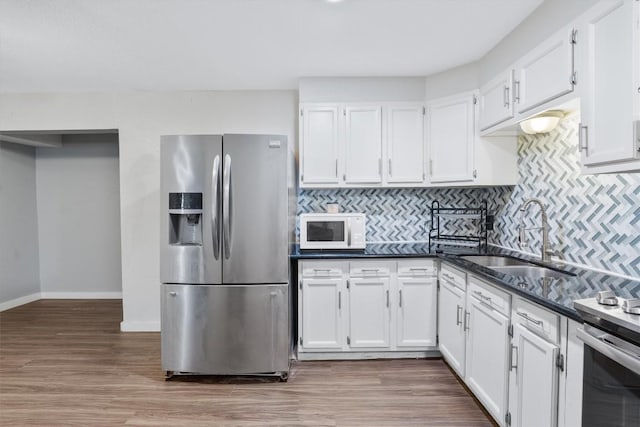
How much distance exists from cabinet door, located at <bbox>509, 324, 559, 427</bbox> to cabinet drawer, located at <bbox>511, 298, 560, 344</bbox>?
3cm

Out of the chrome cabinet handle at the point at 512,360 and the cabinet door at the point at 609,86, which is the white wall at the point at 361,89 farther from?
the chrome cabinet handle at the point at 512,360

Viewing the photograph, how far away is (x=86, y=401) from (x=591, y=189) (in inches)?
141

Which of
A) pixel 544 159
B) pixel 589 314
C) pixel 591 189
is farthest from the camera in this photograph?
pixel 544 159

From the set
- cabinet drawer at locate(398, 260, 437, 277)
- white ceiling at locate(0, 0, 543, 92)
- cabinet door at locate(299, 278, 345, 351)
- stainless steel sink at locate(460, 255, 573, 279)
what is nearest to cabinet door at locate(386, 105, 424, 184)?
white ceiling at locate(0, 0, 543, 92)

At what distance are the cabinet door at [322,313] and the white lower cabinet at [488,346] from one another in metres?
1.03

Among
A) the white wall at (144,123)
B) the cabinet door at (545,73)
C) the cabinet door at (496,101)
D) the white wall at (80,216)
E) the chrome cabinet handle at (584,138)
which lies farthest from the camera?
the white wall at (80,216)

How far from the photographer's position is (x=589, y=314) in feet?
4.29

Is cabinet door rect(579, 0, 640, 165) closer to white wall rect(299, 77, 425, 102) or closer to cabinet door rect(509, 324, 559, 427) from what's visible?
cabinet door rect(509, 324, 559, 427)

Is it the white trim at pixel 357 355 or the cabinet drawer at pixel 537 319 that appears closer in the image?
the cabinet drawer at pixel 537 319

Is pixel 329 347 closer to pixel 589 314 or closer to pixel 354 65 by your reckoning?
pixel 589 314

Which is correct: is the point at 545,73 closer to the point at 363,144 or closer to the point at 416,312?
the point at 363,144

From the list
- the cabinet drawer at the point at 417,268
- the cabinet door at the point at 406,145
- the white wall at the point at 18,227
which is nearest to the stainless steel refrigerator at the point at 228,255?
the cabinet drawer at the point at 417,268

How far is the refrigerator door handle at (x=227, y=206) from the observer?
2.70 m

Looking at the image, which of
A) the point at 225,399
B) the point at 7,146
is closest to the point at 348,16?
the point at 225,399
